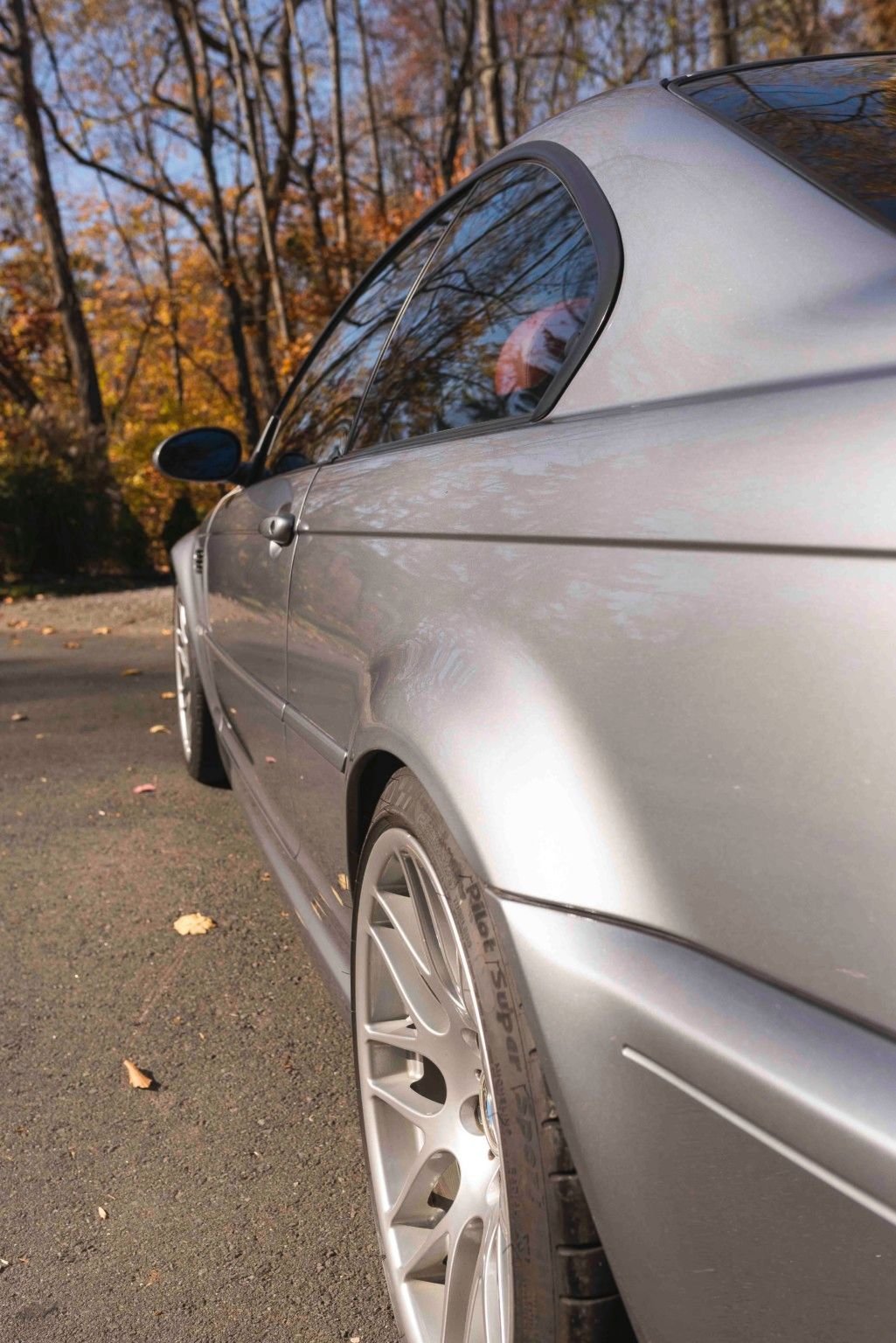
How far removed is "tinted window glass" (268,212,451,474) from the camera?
269 centimetres

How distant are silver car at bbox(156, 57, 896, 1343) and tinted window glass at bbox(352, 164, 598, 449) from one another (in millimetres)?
12

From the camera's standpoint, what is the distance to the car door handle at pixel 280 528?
257 cm

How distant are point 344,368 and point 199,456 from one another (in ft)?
2.80

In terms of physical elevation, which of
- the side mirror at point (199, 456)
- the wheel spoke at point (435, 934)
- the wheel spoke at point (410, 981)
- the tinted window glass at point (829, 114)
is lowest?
the wheel spoke at point (410, 981)

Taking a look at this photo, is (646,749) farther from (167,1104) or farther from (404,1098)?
(167,1104)

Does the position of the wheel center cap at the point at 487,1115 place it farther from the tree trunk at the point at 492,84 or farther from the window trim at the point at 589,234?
the tree trunk at the point at 492,84

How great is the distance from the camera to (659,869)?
119cm

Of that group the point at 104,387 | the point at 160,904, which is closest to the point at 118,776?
the point at 160,904

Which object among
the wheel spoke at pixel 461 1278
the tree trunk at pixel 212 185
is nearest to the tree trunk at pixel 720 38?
the wheel spoke at pixel 461 1278

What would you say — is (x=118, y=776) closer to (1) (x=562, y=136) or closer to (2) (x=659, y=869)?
(1) (x=562, y=136)

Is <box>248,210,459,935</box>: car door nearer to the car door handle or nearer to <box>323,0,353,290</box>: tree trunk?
the car door handle

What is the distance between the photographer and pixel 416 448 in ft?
6.72

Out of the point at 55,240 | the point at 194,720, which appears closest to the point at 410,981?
the point at 194,720

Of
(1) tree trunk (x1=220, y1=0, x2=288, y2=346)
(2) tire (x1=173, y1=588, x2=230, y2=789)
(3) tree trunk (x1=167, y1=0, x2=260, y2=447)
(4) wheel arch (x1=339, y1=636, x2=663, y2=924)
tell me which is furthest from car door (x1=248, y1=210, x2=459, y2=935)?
(3) tree trunk (x1=167, y1=0, x2=260, y2=447)
